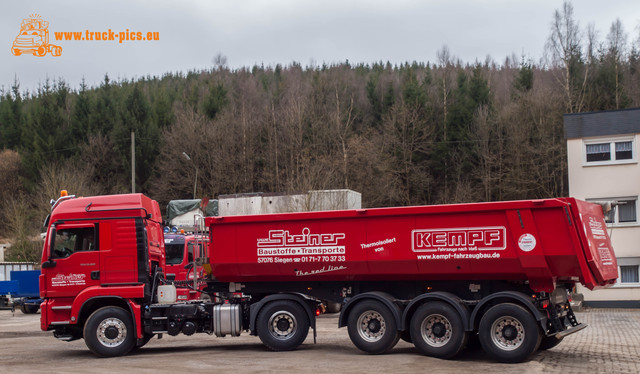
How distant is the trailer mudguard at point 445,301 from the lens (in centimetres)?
1302

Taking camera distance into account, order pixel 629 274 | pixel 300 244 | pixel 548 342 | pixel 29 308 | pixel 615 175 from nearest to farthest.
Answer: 1. pixel 548 342
2. pixel 300 244
3. pixel 629 274
4. pixel 615 175
5. pixel 29 308

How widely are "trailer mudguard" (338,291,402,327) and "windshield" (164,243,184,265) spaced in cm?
980

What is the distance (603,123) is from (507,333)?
19684 mm

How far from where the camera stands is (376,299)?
1376cm

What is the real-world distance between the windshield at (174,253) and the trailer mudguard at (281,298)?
8.38 meters

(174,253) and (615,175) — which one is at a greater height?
(615,175)

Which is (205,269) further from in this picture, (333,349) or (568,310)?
(568,310)

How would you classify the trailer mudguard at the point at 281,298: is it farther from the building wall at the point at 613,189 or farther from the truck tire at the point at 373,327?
the building wall at the point at 613,189

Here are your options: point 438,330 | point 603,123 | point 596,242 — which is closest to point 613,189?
point 603,123

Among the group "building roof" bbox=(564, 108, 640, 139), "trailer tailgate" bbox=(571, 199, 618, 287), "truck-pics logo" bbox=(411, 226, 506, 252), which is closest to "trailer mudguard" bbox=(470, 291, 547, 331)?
"truck-pics logo" bbox=(411, 226, 506, 252)

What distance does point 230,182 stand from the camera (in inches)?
2245

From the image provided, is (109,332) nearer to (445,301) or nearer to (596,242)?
(445,301)

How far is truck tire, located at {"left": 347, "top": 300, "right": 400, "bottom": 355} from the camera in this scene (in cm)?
1361

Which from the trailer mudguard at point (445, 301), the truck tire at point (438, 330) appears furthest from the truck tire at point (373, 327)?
the truck tire at point (438, 330)
